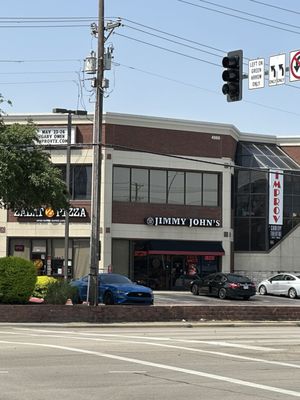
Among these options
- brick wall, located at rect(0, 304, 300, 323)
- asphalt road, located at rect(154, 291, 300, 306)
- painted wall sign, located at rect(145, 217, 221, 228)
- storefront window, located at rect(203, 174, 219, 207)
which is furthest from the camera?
storefront window, located at rect(203, 174, 219, 207)

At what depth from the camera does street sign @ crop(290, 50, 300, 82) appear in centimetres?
1756

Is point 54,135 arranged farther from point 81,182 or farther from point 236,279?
point 236,279

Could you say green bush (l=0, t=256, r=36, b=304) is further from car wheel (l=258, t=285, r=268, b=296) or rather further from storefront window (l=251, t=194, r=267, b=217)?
storefront window (l=251, t=194, r=267, b=217)

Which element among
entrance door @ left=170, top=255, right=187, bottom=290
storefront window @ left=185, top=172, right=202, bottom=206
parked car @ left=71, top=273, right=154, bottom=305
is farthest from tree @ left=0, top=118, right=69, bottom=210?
storefront window @ left=185, top=172, right=202, bottom=206

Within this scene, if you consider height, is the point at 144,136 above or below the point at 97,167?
above

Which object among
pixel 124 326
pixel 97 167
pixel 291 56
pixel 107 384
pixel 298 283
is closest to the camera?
pixel 107 384

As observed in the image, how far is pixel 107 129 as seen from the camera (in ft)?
138

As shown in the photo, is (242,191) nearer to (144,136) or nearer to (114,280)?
(144,136)

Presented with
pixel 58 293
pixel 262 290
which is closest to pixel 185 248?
pixel 262 290

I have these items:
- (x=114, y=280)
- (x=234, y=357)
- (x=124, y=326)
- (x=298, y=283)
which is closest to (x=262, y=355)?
(x=234, y=357)

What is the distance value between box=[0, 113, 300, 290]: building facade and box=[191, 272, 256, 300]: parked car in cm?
569

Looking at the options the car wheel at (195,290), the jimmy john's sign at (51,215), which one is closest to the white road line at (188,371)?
the car wheel at (195,290)

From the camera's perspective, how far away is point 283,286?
3988cm

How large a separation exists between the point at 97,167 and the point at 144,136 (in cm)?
1825
